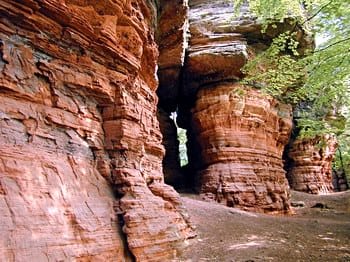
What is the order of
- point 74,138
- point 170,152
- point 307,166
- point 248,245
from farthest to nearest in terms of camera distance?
point 307,166, point 170,152, point 248,245, point 74,138

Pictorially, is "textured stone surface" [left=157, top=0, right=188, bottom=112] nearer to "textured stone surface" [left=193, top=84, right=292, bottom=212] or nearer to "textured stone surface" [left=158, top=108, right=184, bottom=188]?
"textured stone surface" [left=158, top=108, right=184, bottom=188]

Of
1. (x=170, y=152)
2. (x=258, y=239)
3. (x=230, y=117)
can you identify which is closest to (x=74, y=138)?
(x=258, y=239)

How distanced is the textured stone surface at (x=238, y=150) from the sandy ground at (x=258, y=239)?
2.79 meters

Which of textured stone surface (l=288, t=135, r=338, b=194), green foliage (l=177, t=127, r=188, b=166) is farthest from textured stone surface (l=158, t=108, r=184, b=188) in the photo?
green foliage (l=177, t=127, r=188, b=166)

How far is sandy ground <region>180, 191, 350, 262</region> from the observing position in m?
6.94

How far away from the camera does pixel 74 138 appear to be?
5.49 m

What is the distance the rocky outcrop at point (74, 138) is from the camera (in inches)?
165

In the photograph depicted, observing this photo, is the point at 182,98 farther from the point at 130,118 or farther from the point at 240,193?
the point at 130,118

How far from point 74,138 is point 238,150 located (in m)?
11.5

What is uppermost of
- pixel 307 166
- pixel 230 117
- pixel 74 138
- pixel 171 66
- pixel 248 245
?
pixel 171 66

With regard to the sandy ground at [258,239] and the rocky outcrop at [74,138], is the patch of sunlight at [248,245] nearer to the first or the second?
the sandy ground at [258,239]

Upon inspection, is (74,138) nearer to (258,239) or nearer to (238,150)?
(258,239)

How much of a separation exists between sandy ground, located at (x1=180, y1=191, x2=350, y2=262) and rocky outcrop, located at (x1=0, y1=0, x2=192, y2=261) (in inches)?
53.9

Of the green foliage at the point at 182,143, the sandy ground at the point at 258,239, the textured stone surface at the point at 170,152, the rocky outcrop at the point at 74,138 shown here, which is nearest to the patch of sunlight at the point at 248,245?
the sandy ground at the point at 258,239
